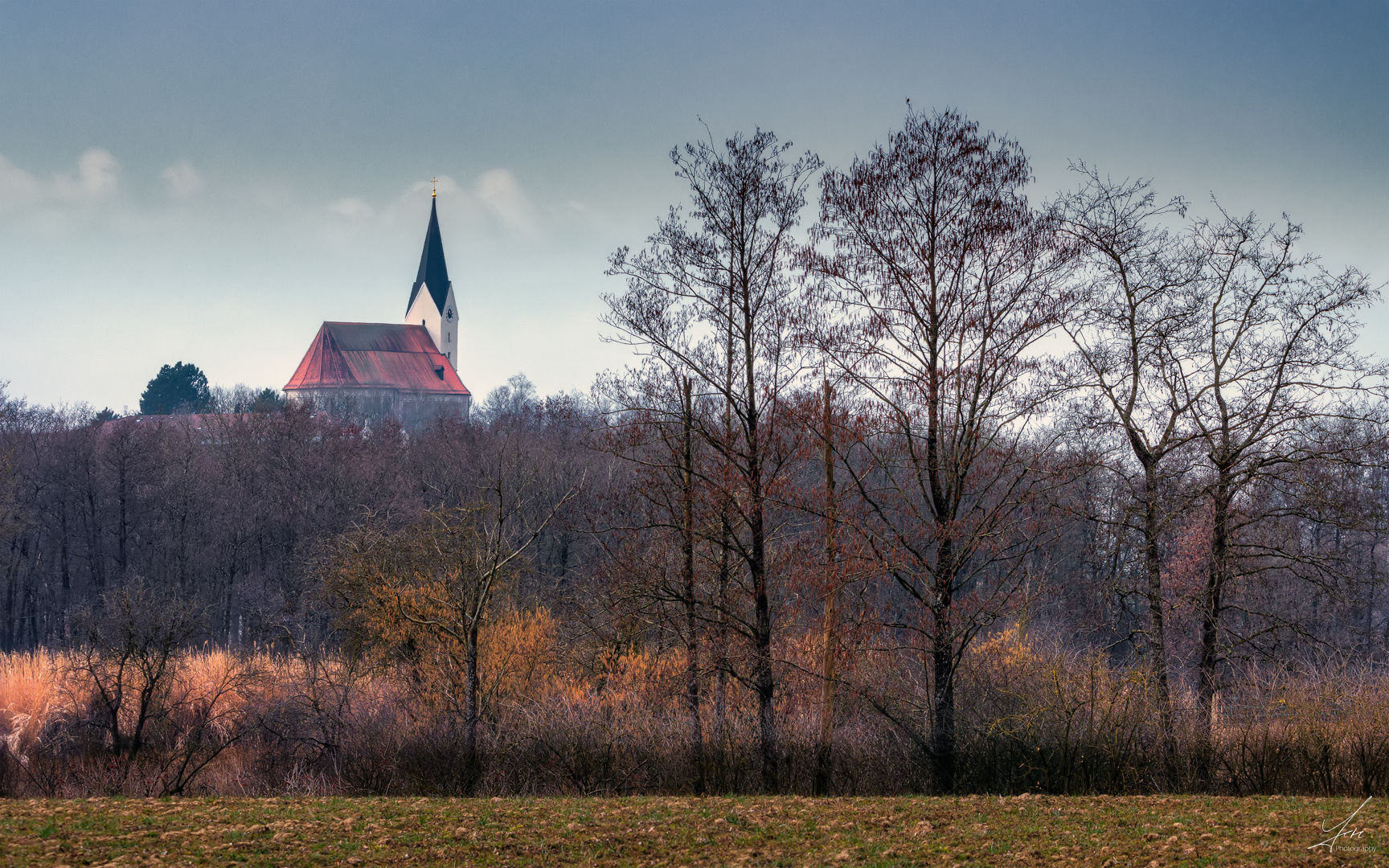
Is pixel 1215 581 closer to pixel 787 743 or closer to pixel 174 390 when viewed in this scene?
pixel 787 743

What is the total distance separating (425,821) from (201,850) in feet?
7.72

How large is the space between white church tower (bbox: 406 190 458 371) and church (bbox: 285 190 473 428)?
3.7 inches

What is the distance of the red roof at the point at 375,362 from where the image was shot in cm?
10906

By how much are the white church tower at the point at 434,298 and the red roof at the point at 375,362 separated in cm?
289

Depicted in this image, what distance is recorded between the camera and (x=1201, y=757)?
51.0 feet

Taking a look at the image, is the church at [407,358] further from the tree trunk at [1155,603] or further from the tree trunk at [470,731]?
the tree trunk at [1155,603]

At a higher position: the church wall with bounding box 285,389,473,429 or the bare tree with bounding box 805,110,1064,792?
the church wall with bounding box 285,389,473,429

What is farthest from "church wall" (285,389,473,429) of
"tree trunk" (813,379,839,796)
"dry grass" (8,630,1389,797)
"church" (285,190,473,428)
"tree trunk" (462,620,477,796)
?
"tree trunk" (813,379,839,796)

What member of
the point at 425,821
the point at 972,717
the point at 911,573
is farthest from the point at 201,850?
the point at 972,717

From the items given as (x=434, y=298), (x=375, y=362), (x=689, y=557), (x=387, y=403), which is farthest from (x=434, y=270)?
Result: (x=689, y=557)

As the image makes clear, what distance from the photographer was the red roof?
10906 cm

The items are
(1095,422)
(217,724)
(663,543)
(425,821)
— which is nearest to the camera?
(425,821)

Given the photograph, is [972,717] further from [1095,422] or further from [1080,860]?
[1080,860]

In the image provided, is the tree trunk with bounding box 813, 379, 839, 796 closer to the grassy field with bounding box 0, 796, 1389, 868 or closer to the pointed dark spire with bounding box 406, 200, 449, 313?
the grassy field with bounding box 0, 796, 1389, 868
